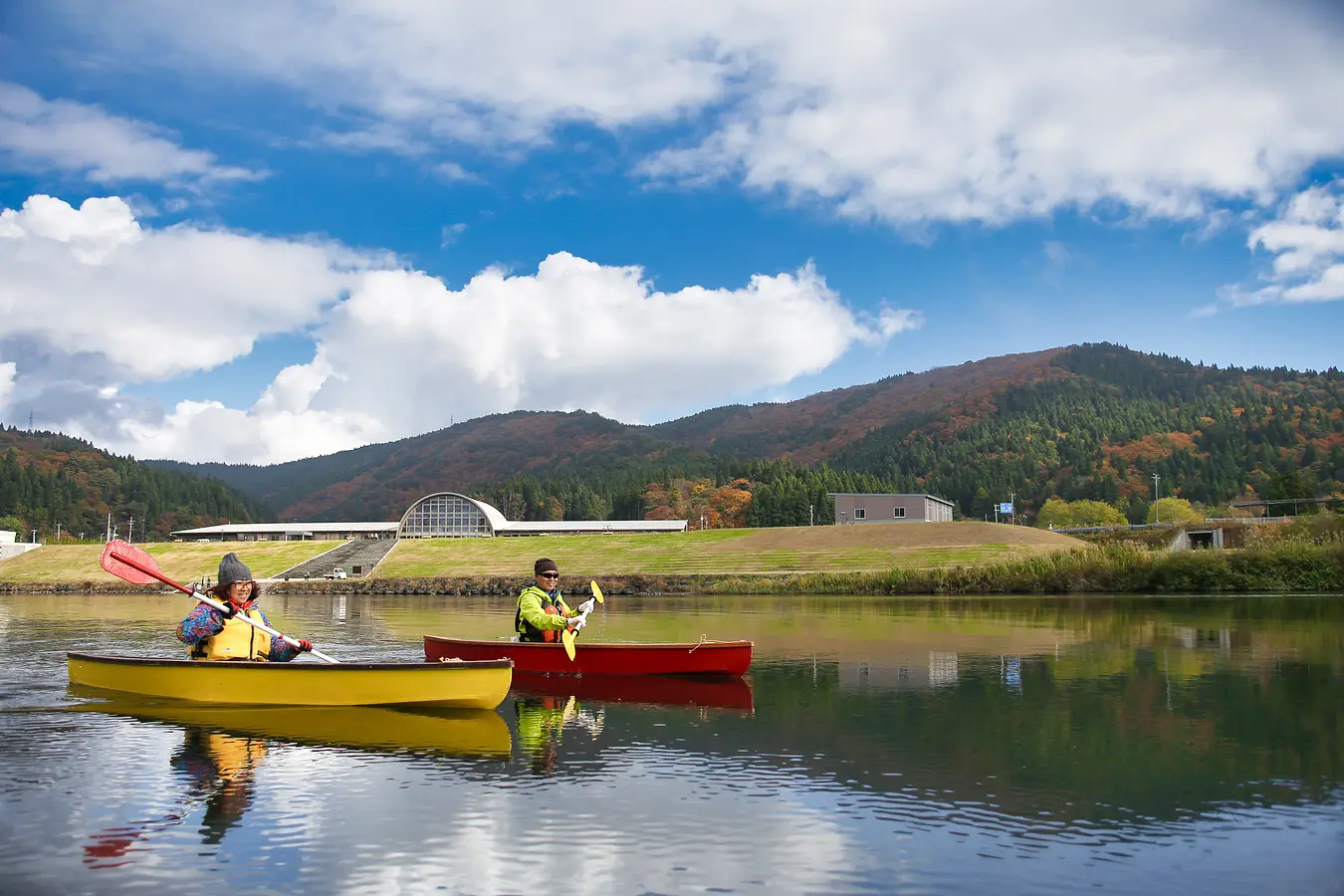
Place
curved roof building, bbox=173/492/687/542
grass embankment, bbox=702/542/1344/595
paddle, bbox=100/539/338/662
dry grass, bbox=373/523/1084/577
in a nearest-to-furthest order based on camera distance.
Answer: paddle, bbox=100/539/338/662
grass embankment, bbox=702/542/1344/595
dry grass, bbox=373/523/1084/577
curved roof building, bbox=173/492/687/542

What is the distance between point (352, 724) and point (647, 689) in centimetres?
644

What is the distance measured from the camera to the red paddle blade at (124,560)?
1927 cm

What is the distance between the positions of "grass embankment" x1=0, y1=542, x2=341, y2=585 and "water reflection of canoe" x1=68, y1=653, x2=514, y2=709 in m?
69.9

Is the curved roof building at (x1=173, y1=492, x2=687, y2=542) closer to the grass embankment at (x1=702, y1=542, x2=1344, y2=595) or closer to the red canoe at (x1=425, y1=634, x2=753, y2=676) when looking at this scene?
the grass embankment at (x1=702, y1=542, x2=1344, y2=595)

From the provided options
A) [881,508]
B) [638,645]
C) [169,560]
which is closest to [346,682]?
[638,645]

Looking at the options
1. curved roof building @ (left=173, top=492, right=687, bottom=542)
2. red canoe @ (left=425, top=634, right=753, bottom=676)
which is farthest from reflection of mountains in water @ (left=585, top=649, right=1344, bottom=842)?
curved roof building @ (left=173, top=492, right=687, bottom=542)

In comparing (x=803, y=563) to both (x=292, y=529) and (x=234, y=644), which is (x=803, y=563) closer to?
(x=234, y=644)

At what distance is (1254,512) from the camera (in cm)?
13250

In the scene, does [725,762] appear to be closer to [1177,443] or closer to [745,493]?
[745,493]

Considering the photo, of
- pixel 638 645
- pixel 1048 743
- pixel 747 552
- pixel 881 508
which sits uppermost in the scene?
pixel 881 508

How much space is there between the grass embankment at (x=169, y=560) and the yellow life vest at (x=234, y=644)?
6941cm

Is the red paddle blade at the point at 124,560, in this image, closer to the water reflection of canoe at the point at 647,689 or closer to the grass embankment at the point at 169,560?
the water reflection of canoe at the point at 647,689

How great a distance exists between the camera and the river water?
9258 millimetres

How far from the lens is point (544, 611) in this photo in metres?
21.5
